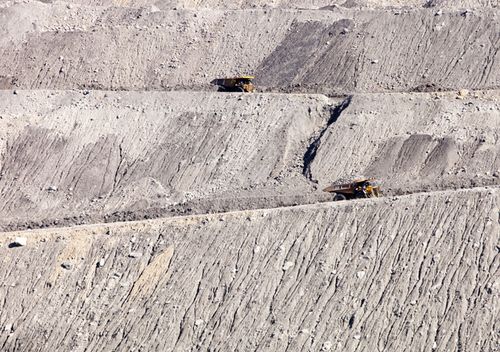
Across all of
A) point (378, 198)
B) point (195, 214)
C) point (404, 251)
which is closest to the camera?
point (404, 251)

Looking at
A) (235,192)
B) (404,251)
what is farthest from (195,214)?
(404,251)

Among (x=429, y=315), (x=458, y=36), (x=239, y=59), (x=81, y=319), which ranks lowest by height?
(x=81, y=319)

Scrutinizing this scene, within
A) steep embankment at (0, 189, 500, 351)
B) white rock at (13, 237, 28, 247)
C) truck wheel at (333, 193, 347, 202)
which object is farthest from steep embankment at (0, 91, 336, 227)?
steep embankment at (0, 189, 500, 351)

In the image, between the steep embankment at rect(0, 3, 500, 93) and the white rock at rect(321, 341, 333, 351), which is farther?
the steep embankment at rect(0, 3, 500, 93)

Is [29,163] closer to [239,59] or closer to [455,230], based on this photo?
[239,59]

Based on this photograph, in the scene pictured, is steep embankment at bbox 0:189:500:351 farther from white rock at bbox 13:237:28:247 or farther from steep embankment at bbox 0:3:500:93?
steep embankment at bbox 0:3:500:93

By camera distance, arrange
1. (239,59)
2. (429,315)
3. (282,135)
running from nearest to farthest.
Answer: (429,315) → (282,135) → (239,59)
